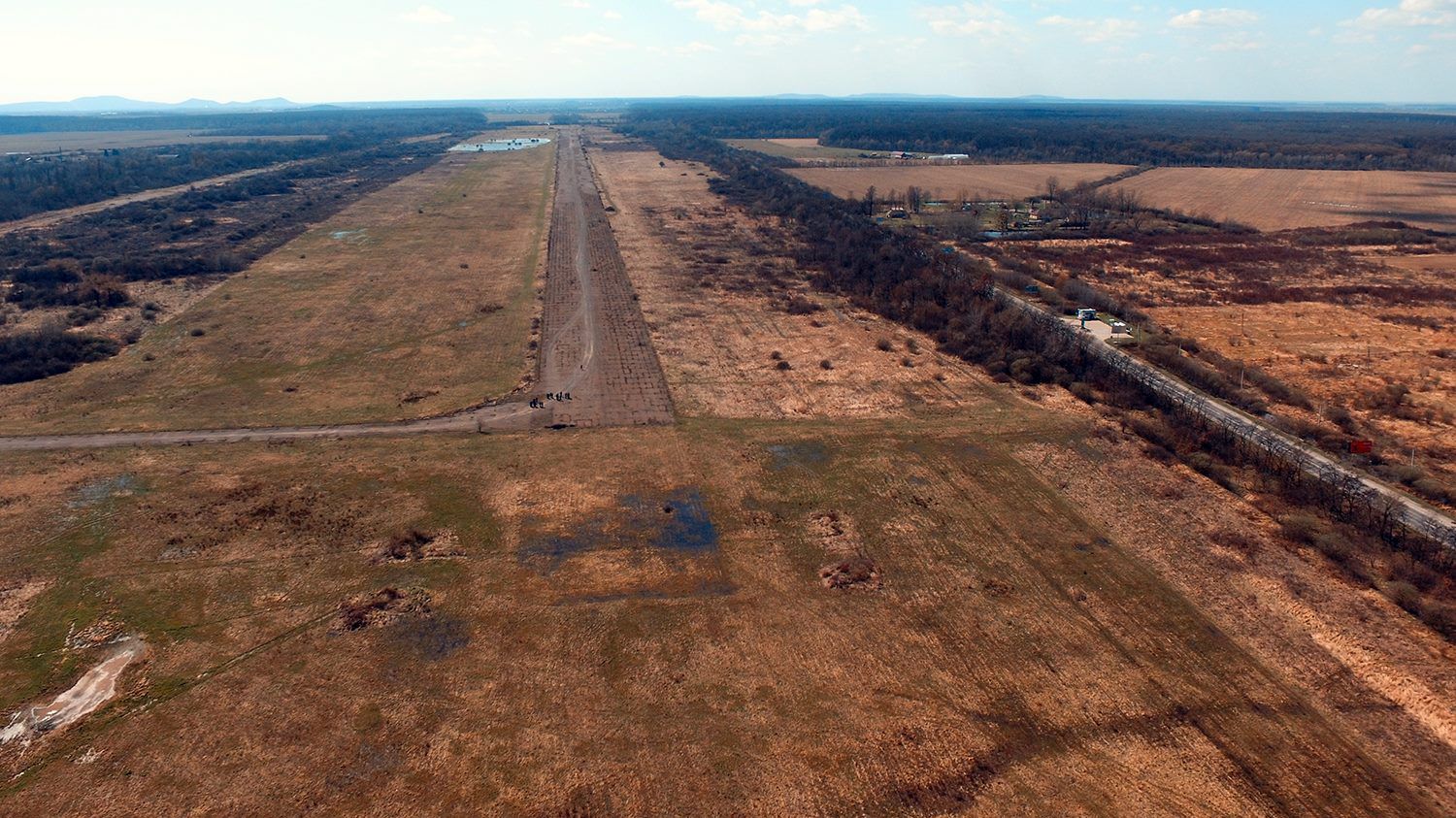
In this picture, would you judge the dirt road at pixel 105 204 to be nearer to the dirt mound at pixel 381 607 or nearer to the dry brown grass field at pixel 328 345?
the dry brown grass field at pixel 328 345

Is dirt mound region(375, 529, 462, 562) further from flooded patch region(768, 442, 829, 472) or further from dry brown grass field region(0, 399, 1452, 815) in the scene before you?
flooded patch region(768, 442, 829, 472)

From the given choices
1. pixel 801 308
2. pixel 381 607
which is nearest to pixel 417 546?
pixel 381 607

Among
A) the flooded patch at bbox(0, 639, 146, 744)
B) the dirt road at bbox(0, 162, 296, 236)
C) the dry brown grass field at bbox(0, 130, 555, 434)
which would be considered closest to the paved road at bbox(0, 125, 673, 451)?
the dry brown grass field at bbox(0, 130, 555, 434)

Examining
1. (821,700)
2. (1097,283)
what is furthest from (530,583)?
(1097,283)

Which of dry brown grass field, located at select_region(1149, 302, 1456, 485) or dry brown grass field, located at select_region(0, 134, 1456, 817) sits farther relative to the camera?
dry brown grass field, located at select_region(1149, 302, 1456, 485)

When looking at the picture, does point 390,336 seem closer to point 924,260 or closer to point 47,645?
point 47,645
